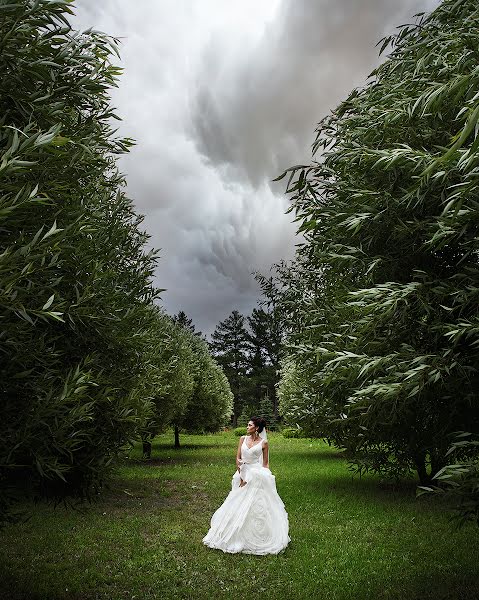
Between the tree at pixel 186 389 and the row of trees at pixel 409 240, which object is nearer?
the row of trees at pixel 409 240

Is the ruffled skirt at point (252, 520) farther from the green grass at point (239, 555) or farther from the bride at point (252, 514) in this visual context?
the green grass at point (239, 555)

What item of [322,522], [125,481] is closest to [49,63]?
[322,522]

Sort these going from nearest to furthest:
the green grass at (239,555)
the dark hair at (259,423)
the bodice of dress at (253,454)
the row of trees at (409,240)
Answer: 1. the row of trees at (409,240)
2. the green grass at (239,555)
3. the bodice of dress at (253,454)
4. the dark hair at (259,423)

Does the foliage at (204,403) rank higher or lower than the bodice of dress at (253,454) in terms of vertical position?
higher

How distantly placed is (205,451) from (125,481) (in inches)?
561

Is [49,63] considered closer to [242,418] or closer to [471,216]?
[471,216]

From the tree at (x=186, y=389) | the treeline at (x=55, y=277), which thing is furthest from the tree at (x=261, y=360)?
the treeline at (x=55, y=277)

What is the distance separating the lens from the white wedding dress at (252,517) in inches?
441

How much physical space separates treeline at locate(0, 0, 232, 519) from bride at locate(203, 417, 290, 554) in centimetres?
348

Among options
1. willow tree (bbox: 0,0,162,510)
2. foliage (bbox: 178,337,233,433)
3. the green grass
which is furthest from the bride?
foliage (bbox: 178,337,233,433)

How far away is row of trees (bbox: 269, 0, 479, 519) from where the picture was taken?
6.38 metres

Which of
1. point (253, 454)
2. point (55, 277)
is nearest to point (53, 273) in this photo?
point (55, 277)

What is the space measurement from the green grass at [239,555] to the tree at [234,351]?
73393mm

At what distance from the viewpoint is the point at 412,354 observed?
6844mm
